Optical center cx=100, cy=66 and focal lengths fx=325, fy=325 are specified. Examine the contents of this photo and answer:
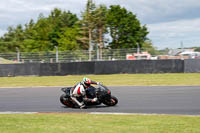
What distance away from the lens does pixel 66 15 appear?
71.9 meters

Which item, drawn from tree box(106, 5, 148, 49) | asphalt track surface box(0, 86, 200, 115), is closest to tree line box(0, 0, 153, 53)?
tree box(106, 5, 148, 49)

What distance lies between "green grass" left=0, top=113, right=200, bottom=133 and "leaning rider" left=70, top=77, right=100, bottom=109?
2.26 metres

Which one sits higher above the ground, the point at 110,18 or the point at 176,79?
the point at 110,18

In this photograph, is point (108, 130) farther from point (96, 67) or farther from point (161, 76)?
point (96, 67)

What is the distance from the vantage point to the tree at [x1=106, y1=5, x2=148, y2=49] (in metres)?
51.7

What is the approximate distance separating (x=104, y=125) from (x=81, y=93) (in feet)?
11.5

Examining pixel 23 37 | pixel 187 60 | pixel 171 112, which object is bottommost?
pixel 171 112

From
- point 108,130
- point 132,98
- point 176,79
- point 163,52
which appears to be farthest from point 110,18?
point 108,130

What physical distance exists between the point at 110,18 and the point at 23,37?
34.7 meters

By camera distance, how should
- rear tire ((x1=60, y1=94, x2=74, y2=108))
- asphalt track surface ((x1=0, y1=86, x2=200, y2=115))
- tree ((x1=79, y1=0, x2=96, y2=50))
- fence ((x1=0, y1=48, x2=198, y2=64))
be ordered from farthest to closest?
tree ((x1=79, y1=0, x2=96, y2=50))
fence ((x1=0, y1=48, x2=198, y2=64))
rear tire ((x1=60, y1=94, x2=74, y2=108))
asphalt track surface ((x1=0, y1=86, x2=200, y2=115))

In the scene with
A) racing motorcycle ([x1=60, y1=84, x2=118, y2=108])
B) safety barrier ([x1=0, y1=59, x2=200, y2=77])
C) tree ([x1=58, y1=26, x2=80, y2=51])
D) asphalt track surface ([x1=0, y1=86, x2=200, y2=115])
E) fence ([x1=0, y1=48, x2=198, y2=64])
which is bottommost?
asphalt track surface ([x1=0, y1=86, x2=200, y2=115])

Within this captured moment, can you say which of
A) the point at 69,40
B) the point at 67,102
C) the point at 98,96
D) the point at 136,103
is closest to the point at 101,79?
the point at 136,103

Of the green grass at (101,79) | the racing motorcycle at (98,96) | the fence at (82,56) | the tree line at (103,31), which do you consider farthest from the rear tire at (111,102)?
the tree line at (103,31)

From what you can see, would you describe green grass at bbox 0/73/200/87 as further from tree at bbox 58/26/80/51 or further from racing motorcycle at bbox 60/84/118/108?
tree at bbox 58/26/80/51
